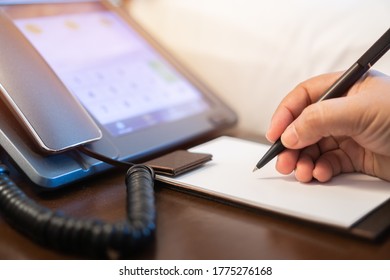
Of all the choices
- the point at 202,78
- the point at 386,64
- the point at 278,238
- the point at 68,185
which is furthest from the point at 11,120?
the point at 386,64

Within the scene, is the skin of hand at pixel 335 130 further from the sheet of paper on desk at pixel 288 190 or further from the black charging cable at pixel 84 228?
the black charging cable at pixel 84 228

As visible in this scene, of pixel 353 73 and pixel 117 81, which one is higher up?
pixel 353 73

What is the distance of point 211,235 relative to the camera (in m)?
0.48

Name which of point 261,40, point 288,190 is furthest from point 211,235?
point 261,40

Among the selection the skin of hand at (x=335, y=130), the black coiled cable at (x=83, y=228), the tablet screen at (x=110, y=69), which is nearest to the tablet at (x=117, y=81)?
the tablet screen at (x=110, y=69)

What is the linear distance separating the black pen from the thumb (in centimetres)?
4

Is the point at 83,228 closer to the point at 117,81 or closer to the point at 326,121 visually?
the point at 326,121

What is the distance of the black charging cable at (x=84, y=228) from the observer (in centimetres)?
42

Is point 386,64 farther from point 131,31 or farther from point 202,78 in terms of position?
point 131,31

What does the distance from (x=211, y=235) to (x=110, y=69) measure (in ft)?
1.37

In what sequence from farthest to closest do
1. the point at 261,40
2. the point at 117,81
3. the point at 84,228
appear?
the point at 261,40, the point at 117,81, the point at 84,228

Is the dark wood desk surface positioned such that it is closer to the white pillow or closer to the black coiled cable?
the black coiled cable

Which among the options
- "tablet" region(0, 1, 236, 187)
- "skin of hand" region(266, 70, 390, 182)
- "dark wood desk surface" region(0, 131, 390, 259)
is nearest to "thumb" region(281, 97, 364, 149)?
"skin of hand" region(266, 70, 390, 182)
